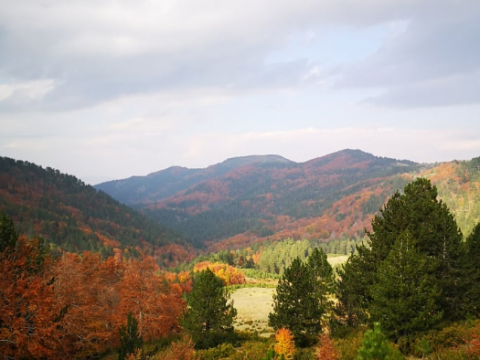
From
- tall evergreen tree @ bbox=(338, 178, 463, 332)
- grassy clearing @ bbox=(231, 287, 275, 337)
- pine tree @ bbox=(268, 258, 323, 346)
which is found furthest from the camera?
grassy clearing @ bbox=(231, 287, 275, 337)

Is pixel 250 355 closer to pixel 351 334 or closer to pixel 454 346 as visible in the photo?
pixel 351 334

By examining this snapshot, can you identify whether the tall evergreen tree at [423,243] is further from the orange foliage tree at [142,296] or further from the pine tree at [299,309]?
the orange foliage tree at [142,296]

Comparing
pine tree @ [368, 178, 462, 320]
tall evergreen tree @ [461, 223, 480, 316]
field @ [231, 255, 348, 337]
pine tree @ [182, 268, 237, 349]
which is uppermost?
pine tree @ [368, 178, 462, 320]

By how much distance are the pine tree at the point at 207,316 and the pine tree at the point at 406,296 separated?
14.1 metres

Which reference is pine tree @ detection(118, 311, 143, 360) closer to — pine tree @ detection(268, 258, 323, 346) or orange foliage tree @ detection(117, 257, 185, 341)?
orange foliage tree @ detection(117, 257, 185, 341)

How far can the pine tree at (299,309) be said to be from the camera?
24531 mm

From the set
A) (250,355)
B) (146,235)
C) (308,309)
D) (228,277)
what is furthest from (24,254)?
(146,235)

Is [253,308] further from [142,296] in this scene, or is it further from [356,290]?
[356,290]

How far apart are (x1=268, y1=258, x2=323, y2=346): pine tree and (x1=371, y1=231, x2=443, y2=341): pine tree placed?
7940mm

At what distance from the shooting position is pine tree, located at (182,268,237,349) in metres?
26.2

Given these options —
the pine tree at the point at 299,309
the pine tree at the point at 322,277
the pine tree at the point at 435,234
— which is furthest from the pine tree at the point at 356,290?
the pine tree at the point at 299,309

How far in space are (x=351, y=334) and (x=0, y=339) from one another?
2332 cm

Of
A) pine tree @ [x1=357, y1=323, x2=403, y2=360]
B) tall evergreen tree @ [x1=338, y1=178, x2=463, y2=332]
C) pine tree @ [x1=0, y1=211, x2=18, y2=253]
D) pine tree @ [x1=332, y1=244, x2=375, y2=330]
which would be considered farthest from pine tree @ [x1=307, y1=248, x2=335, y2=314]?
pine tree @ [x1=0, y1=211, x2=18, y2=253]

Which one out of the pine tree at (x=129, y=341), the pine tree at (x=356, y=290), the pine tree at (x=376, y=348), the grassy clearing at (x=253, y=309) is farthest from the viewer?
the grassy clearing at (x=253, y=309)
